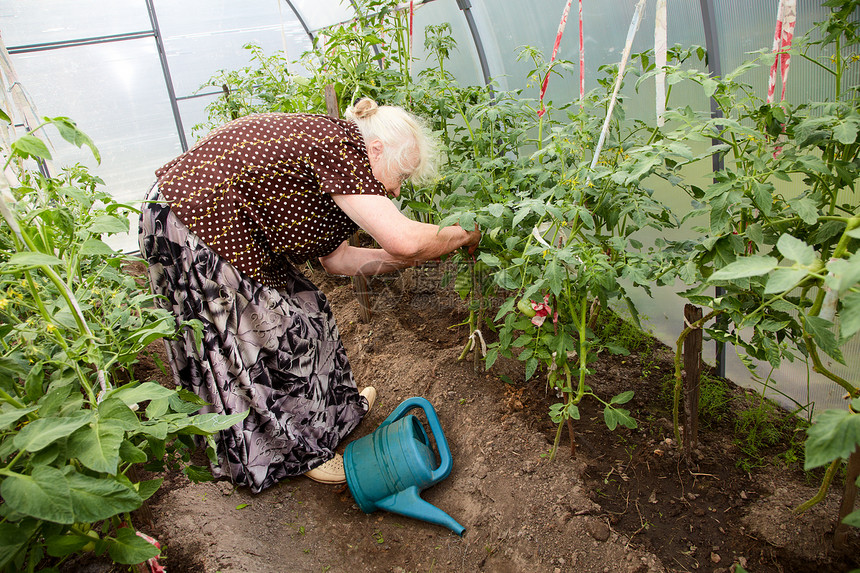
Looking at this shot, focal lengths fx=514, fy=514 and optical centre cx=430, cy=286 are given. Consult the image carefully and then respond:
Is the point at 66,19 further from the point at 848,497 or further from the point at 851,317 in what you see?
A: the point at 848,497

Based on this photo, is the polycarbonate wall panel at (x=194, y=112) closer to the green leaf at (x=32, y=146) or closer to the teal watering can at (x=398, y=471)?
the teal watering can at (x=398, y=471)

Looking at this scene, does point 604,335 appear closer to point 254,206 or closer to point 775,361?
point 775,361

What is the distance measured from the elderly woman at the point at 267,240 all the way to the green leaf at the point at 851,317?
3.56ft

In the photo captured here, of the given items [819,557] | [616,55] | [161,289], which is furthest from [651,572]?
[616,55]

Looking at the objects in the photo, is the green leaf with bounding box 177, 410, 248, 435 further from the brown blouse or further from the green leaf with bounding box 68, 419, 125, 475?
the brown blouse

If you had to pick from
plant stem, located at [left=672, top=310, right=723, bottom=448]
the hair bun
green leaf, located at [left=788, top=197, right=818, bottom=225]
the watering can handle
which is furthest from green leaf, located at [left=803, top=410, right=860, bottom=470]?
the hair bun

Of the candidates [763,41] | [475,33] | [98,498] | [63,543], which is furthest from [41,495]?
[475,33]

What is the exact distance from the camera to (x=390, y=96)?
88.7 inches

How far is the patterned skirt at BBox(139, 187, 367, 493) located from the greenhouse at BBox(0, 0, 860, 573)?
10mm

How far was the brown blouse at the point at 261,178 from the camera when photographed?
1.54m

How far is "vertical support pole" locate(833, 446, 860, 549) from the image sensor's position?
1071 millimetres

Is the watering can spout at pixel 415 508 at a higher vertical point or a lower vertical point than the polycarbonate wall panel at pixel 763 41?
lower

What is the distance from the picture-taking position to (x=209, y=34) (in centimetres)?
482

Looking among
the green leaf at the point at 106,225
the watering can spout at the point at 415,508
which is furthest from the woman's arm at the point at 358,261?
the green leaf at the point at 106,225
